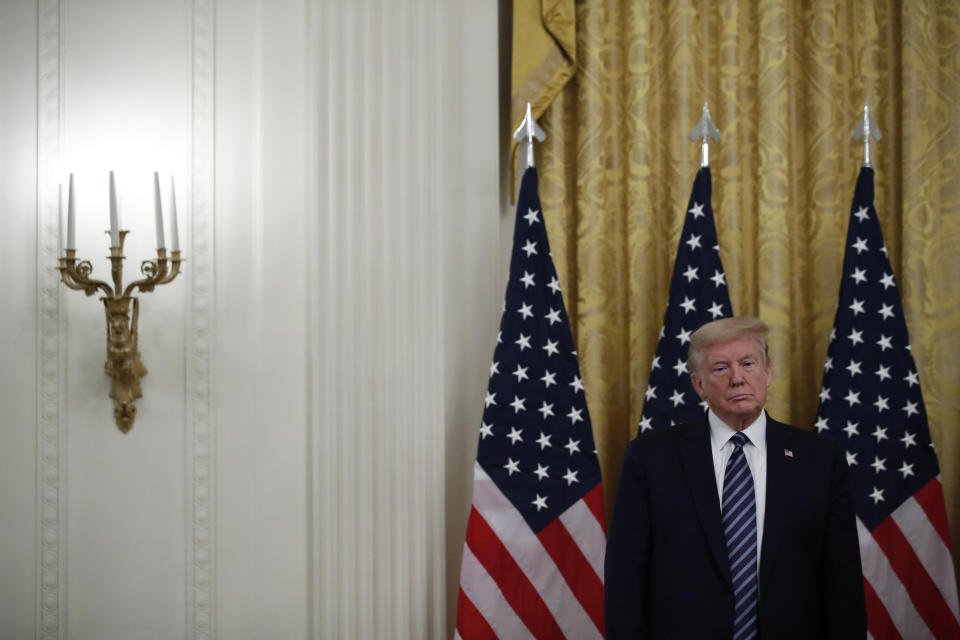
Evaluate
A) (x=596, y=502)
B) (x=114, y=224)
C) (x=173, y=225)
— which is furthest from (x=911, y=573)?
(x=114, y=224)

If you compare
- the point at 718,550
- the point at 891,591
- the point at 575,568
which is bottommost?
the point at 891,591

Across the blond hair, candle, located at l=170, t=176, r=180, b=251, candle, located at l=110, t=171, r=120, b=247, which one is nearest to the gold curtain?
the blond hair

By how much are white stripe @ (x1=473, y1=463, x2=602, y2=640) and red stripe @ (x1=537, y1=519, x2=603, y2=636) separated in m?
0.02

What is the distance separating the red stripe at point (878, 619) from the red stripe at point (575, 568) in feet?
3.48

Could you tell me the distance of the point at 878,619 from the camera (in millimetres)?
3199

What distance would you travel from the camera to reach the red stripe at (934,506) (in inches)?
127

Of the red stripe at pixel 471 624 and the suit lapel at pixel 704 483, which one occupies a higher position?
the suit lapel at pixel 704 483

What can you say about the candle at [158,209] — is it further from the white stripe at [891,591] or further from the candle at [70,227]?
the white stripe at [891,591]

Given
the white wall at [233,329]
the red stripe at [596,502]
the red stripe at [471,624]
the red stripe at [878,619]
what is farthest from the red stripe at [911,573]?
the white wall at [233,329]

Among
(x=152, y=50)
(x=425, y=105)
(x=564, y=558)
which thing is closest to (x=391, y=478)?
(x=564, y=558)

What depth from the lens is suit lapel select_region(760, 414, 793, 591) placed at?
206 cm

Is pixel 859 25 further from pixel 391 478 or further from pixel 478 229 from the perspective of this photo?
pixel 391 478

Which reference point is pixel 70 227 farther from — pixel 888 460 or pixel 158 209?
pixel 888 460

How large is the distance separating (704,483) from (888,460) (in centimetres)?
151
